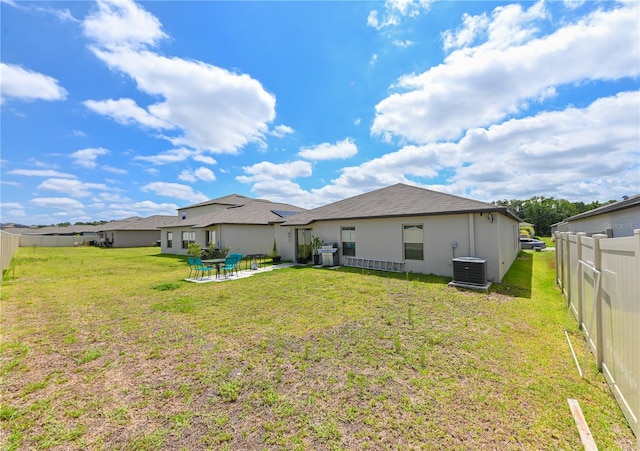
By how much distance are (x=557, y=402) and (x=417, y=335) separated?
2.20 m

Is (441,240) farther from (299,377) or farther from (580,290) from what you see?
(299,377)

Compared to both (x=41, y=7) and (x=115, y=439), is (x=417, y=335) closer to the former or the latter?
(x=115, y=439)

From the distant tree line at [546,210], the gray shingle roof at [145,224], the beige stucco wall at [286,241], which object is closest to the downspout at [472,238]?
the beige stucco wall at [286,241]

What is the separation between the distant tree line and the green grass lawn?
6618 cm

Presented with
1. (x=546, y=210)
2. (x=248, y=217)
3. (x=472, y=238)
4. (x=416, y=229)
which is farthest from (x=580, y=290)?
(x=546, y=210)

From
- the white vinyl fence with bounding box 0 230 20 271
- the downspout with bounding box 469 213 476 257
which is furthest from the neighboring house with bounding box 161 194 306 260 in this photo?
the downspout with bounding box 469 213 476 257

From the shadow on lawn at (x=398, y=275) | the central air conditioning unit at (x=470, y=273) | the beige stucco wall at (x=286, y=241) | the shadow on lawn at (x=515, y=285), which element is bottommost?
the shadow on lawn at (x=515, y=285)

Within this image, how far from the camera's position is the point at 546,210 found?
204ft

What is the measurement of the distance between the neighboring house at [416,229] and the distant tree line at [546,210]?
58.3 metres

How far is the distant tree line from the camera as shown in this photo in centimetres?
6019

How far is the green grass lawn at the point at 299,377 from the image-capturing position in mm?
2635

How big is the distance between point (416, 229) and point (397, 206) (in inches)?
62.1

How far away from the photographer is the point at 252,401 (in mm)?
3162

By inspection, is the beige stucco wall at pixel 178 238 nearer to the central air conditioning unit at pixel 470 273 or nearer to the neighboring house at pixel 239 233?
the neighboring house at pixel 239 233
